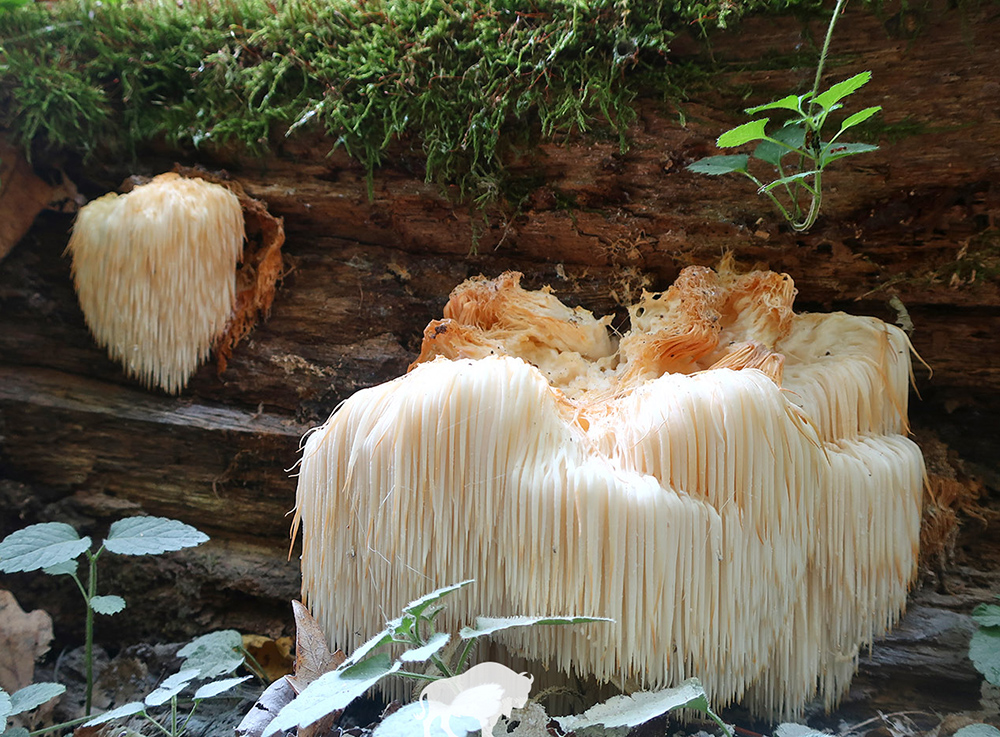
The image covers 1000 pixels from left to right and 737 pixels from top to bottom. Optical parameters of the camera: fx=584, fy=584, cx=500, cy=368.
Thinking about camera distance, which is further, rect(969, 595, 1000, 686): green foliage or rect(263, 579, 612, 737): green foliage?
rect(969, 595, 1000, 686): green foliage

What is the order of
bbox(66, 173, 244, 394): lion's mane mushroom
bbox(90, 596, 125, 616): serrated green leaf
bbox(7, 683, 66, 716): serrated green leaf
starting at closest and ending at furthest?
bbox(7, 683, 66, 716): serrated green leaf
bbox(90, 596, 125, 616): serrated green leaf
bbox(66, 173, 244, 394): lion's mane mushroom

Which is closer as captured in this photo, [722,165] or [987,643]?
[987,643]

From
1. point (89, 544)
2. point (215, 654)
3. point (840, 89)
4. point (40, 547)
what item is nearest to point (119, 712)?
point (215, 654)

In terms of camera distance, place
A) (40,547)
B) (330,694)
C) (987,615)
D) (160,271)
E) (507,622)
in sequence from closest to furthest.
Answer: (330,694) < (507,622) < (987,615) < (40,547) < (160,271)

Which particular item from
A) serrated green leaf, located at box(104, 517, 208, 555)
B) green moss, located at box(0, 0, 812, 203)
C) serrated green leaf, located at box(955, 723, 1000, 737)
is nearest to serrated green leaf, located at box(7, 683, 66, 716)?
serrated green leaf, located at box(104, 517, 208, 555)

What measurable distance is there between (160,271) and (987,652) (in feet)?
11.1

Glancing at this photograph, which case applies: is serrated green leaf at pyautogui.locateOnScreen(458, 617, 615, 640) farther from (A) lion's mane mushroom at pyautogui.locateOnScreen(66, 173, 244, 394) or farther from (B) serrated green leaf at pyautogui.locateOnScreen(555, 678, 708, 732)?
(A) lion's mane mushroom at pyautogui.locateOnScreen(66, 173, 244, 394)

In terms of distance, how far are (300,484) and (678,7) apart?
220cm

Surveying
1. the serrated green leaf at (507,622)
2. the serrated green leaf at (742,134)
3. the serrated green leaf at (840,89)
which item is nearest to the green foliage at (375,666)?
the serrated green leaf at (507,622)

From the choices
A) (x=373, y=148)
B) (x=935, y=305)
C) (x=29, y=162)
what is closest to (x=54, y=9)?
(x=29, y=162)

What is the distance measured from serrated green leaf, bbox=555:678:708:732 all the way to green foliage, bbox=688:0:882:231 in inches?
58.2

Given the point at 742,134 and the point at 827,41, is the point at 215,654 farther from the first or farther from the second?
the point at 827,41

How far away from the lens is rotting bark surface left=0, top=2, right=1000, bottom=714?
2141 mm

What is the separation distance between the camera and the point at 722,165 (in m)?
2.04
